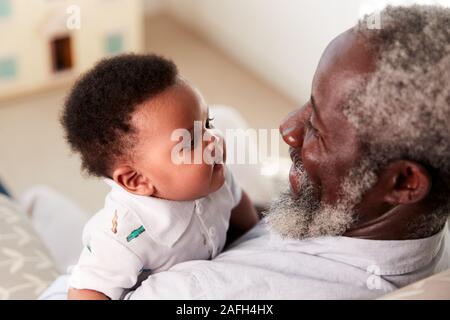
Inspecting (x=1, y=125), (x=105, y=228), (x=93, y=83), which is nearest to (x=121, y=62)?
(x=93, y=83)

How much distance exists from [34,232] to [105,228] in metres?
0.46

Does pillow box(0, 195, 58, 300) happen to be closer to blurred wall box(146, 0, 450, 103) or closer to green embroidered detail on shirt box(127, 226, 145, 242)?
green embroidered detail on shirt box(127, 226, 145, 242)

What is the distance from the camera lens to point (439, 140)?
3.01 feet

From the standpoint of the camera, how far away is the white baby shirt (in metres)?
1.14

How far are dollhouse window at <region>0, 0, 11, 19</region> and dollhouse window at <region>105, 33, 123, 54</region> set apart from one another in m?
0.42

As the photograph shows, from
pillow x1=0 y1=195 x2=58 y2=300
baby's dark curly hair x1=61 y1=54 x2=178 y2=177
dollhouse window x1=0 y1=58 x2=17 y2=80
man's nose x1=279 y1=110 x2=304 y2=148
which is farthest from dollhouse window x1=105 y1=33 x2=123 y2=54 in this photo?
man's nose x1=279 y1=110 x2=304 y2=148

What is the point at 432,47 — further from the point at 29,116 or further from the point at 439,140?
the point at 29,116

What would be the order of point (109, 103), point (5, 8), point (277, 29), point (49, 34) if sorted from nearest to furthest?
point (109, 103) → point (277, 29) → point (5, 8) → point (49, 34)

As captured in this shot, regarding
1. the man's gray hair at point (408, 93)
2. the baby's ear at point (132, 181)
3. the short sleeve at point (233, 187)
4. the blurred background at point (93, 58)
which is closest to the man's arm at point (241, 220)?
the short sleeve at point (233, 187)

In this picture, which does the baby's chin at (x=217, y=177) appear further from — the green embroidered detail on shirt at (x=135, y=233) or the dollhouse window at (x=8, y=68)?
the dollhouse window at (x=8, y=68)

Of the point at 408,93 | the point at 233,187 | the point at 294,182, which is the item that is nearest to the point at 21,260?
the point at 233,187

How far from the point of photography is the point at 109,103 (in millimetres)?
1113

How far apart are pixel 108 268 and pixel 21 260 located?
386 millimetres

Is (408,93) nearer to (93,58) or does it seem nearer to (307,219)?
(307,219)
